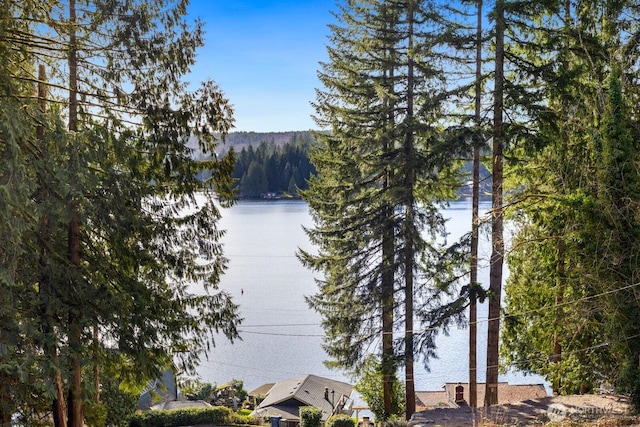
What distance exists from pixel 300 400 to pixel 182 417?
14.9ft

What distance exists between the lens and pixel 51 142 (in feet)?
23.5

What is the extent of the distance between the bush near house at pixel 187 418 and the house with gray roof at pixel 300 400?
1.77 m

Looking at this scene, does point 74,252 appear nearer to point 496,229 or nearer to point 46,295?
point 46,295

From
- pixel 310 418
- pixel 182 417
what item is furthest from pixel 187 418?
pixel 310 418

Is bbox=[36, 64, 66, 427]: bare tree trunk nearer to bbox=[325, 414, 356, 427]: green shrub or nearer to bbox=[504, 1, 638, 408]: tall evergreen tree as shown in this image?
bbox=[504, 1, 638, 408]: tall evergreen tree

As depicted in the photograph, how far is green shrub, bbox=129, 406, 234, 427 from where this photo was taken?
17797mm

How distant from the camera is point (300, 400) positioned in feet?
67.1

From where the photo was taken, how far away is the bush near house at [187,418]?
1781 cm

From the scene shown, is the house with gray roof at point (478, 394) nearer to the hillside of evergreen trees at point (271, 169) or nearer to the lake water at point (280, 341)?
the lake water at point (280, 341)

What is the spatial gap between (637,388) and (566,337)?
278cm

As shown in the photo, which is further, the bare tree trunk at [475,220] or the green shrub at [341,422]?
the green shrub at [341,422]

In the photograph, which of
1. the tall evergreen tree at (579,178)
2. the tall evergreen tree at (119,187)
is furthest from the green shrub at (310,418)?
the tall evergreen tree at (119,187)

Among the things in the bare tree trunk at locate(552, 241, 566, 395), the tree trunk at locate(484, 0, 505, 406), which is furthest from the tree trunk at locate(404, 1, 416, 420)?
the bare tree trunk at locate(552, 241, 566, 395)

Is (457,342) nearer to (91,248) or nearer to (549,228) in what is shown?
(549,228)
